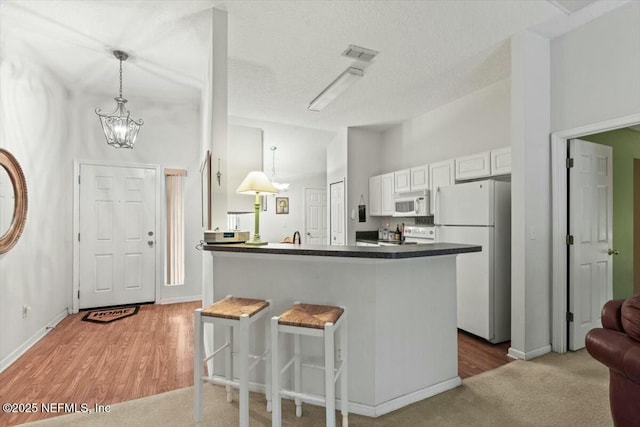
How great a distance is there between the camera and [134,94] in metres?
4.38

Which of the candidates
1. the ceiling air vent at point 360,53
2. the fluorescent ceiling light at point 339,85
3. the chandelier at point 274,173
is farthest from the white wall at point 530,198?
the chandelier at point 274,173

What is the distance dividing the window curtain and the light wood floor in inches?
78.0

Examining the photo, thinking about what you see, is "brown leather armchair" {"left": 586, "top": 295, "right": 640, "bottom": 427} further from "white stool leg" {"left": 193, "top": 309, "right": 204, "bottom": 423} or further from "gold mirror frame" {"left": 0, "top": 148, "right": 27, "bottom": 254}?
"gold mirror frame" {"left": 0, "top": 148, "right": 27, "bottom": 254}

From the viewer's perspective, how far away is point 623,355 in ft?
4.88

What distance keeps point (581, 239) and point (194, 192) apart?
185 inches

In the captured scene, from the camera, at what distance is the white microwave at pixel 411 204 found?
14.3 ft

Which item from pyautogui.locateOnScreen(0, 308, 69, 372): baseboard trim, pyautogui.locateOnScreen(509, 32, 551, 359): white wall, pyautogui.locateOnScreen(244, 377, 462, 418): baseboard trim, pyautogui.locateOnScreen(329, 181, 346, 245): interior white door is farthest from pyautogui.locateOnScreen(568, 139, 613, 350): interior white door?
pyautogui.locateOnScreen(0, 308, 69, 372): baseboard trim

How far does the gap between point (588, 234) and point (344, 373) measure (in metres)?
2.70

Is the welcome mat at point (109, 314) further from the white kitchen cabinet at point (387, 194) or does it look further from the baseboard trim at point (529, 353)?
the baseboard trim at point (529, 353)

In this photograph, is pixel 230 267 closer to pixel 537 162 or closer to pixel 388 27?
pixel 388 27

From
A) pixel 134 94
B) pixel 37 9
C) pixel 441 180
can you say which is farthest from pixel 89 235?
pixel 441 180

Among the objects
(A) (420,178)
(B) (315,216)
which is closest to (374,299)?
(A) (420,178)

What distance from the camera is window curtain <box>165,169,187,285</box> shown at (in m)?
5.54

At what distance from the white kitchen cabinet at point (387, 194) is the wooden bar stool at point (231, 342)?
3.45 m
